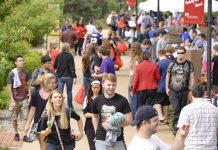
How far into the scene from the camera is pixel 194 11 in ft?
42.0

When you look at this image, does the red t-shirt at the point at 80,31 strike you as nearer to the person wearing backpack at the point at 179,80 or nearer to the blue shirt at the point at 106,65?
the blue shirt at the point at 106,65

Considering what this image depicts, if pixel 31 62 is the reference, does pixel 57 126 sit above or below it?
above

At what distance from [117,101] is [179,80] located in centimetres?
516

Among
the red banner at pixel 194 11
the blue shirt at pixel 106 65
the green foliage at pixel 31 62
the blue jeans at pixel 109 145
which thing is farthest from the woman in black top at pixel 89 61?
the blue jeans at pixel 109 145

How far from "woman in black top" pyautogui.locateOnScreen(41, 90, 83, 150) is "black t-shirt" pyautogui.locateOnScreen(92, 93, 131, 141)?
0.41 m

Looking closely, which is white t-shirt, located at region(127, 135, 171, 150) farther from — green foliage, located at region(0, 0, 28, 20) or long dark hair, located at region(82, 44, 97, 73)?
long dark hair, located at region(82, 44, 97, 73)

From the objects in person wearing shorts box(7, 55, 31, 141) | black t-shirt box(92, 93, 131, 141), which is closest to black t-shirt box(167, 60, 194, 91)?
person wearing shorts box(7, 55, 31, 141)

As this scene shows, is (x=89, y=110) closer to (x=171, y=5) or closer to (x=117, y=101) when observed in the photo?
(x=117, y=101)

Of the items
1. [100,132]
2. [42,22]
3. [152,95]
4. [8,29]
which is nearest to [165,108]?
[152,95]

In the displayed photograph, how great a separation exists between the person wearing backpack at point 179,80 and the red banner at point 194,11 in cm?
221

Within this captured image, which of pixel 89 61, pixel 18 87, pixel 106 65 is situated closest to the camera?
pixel 18 87

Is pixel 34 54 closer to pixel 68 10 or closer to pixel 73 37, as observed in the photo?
pixel 73 37

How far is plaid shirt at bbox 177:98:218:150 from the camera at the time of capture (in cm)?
972

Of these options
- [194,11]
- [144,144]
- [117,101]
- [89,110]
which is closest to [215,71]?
[194,11]
